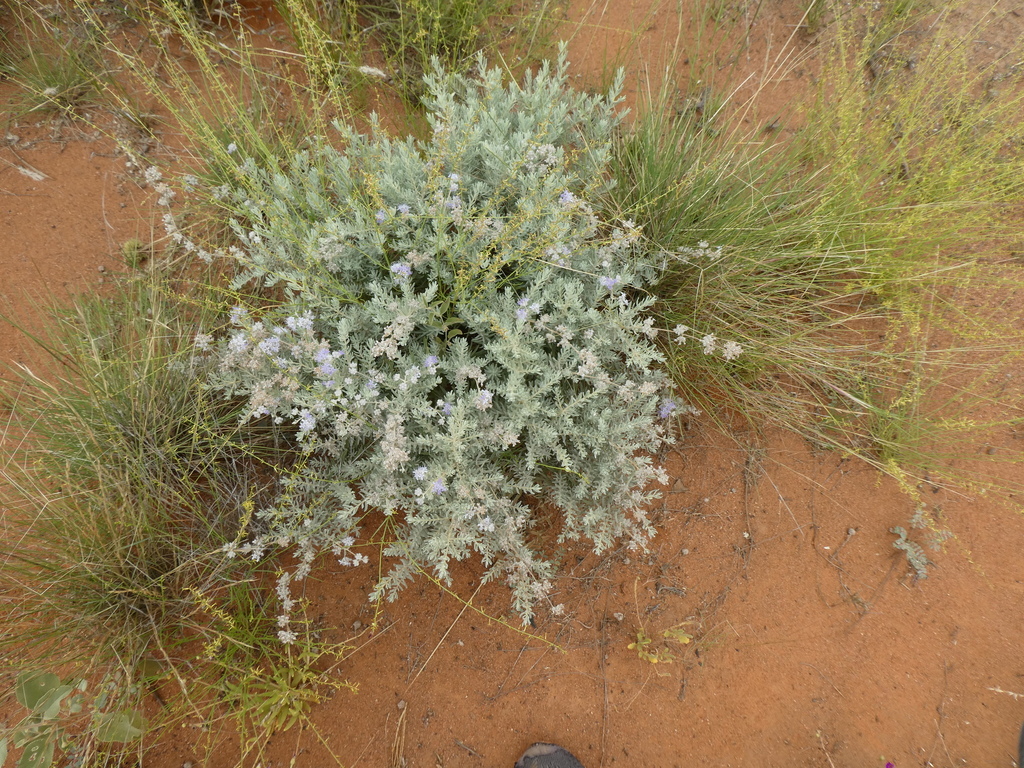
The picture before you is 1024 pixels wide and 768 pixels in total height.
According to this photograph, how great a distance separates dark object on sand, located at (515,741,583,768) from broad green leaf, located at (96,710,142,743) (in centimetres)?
152

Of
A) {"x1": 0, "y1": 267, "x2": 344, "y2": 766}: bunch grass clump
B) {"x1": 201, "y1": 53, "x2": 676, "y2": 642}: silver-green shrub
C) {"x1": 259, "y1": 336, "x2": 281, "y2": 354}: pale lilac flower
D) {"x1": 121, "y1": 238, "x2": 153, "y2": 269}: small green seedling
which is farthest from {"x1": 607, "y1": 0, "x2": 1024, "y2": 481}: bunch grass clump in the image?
{"x1": 121, "y1": 238, "x2": 153, "y2": 269}: small green seedling

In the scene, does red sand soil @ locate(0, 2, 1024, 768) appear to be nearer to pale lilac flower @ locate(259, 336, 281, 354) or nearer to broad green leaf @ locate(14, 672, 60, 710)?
broad green leaf @ locate(14, 672, 60, 710)

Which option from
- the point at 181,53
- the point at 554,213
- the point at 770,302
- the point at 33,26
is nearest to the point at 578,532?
the point at 554,213

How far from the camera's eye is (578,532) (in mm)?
2473

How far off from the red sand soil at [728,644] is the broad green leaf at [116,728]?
0.28 m

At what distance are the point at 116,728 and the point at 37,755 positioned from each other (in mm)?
248

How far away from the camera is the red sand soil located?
2.34m

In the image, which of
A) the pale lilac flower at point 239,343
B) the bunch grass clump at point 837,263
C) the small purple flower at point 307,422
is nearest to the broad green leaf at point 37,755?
the small purple flower at point 307,422

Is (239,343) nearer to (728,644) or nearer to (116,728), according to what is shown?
(116,728)

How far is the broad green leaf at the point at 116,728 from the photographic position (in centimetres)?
202

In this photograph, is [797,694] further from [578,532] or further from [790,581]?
[578,532]

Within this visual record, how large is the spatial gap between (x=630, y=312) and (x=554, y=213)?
0.52 m

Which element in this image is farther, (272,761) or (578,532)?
(578,532)

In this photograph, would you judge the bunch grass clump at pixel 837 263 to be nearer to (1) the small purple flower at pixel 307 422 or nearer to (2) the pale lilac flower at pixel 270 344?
(1) the small purple flower at pixel 307 422
